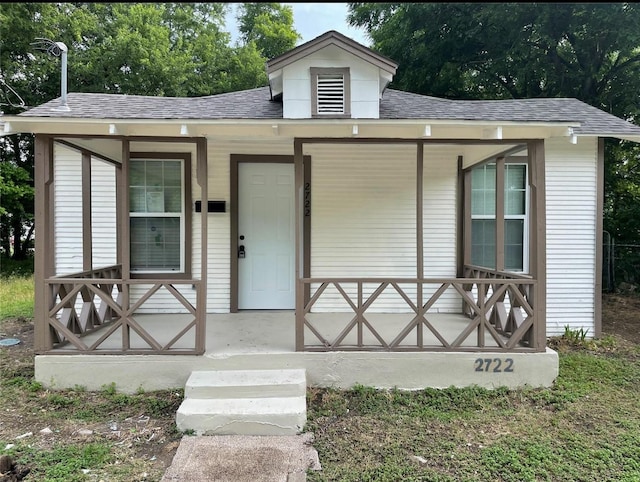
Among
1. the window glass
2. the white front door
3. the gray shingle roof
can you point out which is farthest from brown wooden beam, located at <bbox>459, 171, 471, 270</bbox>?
the white front door

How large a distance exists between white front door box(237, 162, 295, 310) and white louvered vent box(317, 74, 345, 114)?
1120mm

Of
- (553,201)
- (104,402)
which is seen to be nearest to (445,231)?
(553,201)

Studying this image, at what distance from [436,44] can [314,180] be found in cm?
791

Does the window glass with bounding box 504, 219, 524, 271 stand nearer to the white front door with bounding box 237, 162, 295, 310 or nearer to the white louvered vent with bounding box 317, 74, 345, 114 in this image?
the white louvered vent with bounding box 317, 74, 345, 114

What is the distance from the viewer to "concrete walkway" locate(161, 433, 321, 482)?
107 inches

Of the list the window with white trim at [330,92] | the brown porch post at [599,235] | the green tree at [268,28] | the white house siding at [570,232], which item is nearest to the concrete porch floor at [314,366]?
the white house siding at [570,232]

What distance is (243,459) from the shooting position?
9.57 ft

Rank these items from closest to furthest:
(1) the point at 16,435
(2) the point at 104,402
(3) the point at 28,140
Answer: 1. (1) the point at 16,435
2. (2) the point at 104,402
3. (3) the point at 28,140

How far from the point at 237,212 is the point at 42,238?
238 centimetres

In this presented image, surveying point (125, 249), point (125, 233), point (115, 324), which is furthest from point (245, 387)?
point (125, 233)

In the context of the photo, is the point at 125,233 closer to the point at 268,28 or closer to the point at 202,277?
the point at 202,277

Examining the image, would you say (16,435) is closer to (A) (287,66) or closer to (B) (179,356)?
(B) (179,356)

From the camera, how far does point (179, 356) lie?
3938 mm

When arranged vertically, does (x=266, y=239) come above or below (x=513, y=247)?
above
